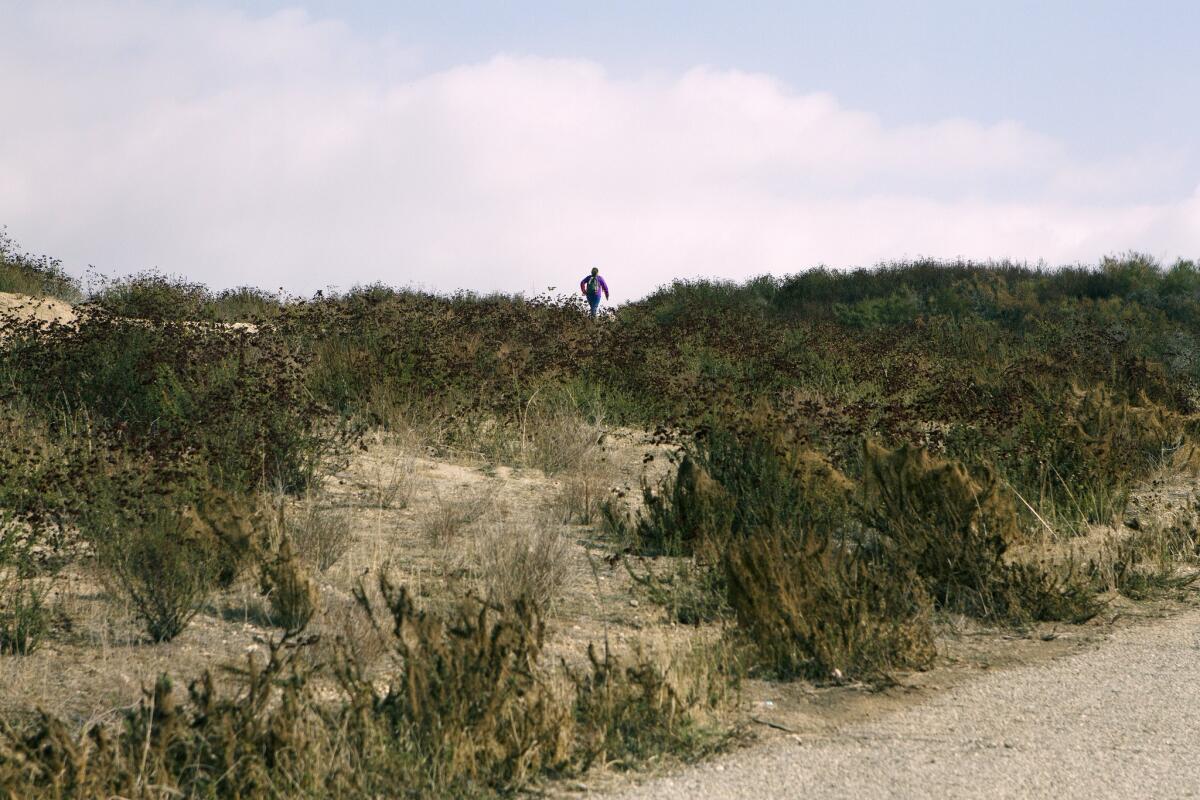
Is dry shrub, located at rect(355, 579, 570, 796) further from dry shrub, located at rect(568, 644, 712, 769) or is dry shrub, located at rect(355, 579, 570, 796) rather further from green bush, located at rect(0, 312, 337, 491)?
green bush, located at rect(0, 312, 337, 491)

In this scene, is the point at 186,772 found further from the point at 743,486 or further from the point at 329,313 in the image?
the point at 329,313

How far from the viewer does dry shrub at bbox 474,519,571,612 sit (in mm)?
6215

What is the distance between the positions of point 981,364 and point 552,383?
26.3ft

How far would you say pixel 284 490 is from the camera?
8.92m

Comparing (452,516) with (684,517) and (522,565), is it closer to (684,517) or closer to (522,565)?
(684,517)

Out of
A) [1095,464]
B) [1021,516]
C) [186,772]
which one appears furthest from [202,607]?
[1095,464]

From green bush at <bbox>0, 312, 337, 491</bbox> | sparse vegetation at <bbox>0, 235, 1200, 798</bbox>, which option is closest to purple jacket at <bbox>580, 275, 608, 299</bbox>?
sparse vegetation at <bbox>0, 235, 1200, 798</bbox>

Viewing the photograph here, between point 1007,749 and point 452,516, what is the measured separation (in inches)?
176

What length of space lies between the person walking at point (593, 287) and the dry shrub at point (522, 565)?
61.5ft

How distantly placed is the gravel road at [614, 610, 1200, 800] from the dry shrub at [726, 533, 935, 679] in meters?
0.36

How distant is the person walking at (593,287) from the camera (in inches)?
1002

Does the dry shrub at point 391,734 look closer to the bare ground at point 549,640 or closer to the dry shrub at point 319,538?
the bare ground at point 549,640

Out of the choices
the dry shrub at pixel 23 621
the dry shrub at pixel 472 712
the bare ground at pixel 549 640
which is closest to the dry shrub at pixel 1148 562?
the bare ground at pixel 549 640

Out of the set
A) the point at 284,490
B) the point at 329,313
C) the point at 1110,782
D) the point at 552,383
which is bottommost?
the point at 1110,782
